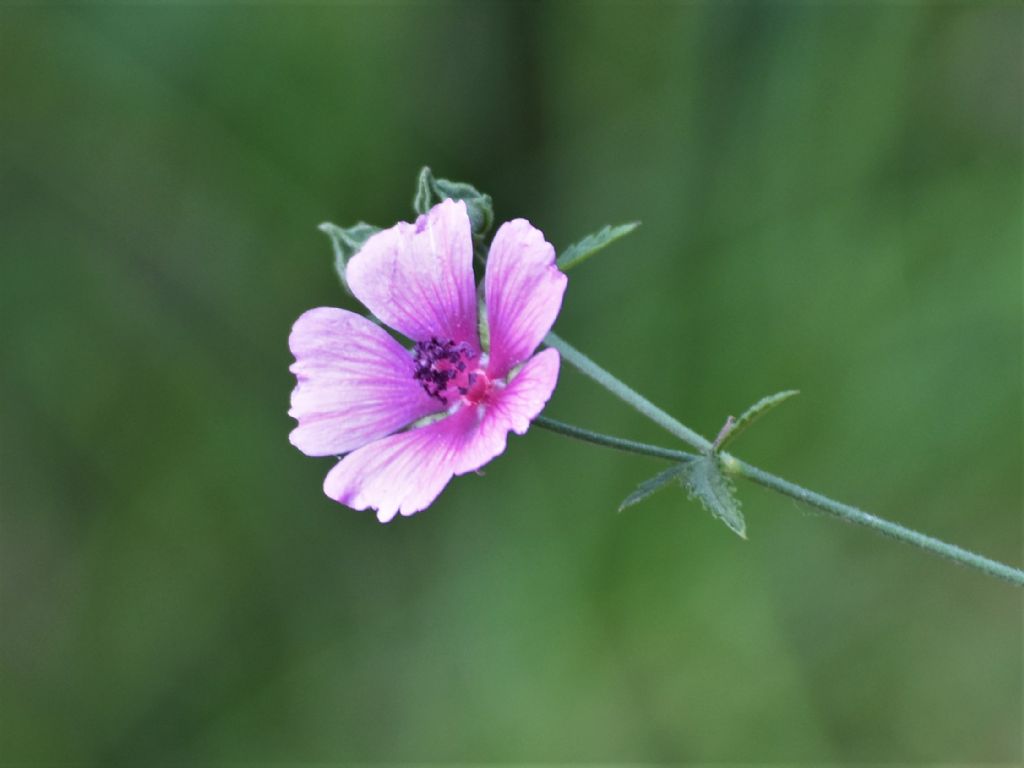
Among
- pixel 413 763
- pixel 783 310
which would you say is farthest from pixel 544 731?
pixel 783 310

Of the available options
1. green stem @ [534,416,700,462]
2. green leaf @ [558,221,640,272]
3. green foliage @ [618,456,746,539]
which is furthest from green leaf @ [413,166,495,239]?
green foliage @ [618,456,746,539]

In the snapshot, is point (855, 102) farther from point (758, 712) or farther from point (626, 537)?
point (758, 712)

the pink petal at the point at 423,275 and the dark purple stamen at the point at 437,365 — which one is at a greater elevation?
the pink petal at the point at 423,275

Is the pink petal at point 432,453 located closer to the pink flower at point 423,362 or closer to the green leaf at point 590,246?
the pink flower at point 423,362

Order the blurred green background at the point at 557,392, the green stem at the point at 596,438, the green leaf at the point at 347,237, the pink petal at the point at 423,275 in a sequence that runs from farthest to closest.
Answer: the blurred green background at the point at 557,392 → the green leaf at the point at 347,237 → the pink petal at the point at 423,275 → the green stem at the point at 596,438

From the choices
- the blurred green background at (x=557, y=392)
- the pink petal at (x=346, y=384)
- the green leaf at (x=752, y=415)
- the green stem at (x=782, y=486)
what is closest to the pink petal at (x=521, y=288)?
the green stem at (x=782, y=486)

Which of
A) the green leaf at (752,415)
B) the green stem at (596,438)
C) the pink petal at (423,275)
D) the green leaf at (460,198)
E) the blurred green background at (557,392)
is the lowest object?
the green stem at (596,438)
